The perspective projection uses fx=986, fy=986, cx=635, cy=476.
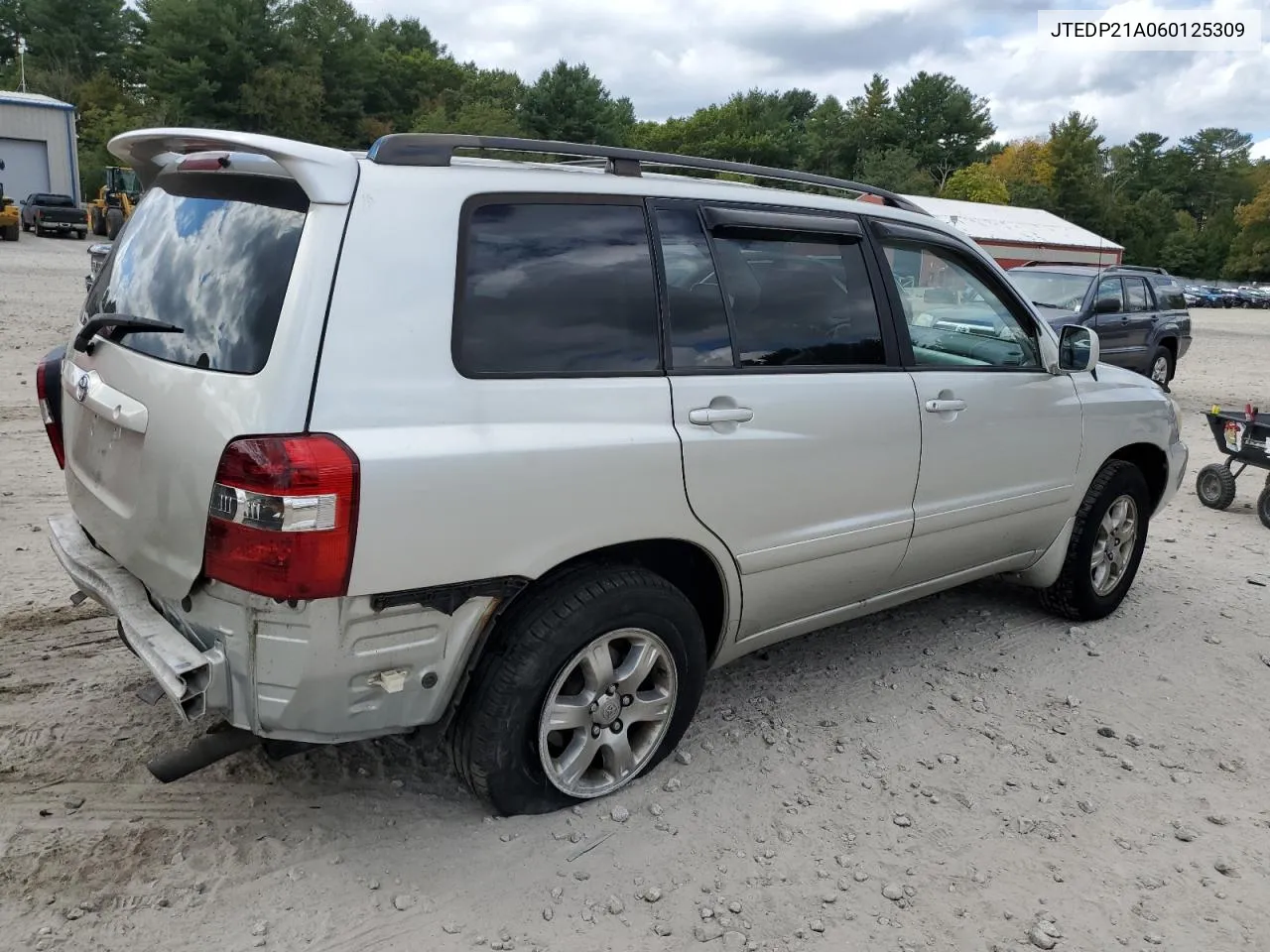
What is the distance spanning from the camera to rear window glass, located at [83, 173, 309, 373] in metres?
2.38

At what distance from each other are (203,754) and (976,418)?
2.87 metres

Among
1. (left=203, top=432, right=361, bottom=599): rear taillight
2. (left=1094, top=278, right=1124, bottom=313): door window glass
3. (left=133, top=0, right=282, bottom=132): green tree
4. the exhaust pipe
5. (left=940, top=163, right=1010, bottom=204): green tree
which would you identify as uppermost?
(left=133, top=0, right=282, bottom=132): green tree

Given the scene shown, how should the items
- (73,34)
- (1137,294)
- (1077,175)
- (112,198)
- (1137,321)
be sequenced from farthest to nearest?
(1077,175) < (73,34) < (112,198) < (1137,294) < (1137,321)

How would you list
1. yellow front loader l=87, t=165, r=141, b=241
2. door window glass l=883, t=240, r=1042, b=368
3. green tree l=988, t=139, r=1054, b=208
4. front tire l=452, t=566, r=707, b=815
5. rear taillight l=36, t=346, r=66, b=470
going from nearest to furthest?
front tire l=452, t=566, r=707, b=815, rear taillight l=36, t=346, r=66, b=470, door window glass l=883, t=240, r=1042, b=368, yellow front loader l=87, t=165, r=141, b=241, green tree l=988, t=139, r=1054, b=208

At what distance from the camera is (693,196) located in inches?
122

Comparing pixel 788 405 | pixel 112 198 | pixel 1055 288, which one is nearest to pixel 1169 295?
pixel 1055 288

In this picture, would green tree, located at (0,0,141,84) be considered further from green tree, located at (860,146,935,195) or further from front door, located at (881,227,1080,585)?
front door, located at (881,227,1080,585)

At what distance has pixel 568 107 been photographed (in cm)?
6016

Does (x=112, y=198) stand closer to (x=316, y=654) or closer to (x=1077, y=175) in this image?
(x=316, y=654)

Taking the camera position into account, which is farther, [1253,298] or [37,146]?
[1253,298]

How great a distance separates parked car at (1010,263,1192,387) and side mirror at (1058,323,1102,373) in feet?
27.2

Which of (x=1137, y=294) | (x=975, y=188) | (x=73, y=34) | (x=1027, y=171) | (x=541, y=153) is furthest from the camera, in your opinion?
(x=1027, y=171)

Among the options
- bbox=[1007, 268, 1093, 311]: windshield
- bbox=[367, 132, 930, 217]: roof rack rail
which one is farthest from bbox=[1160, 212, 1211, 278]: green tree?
bbox=[367, 132, 930, 217]: roof rack rail

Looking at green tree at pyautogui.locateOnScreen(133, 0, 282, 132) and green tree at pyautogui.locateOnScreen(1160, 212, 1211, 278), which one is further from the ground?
green tree at pyautogui.locateOnScreen(133, 0, 282, 132)
